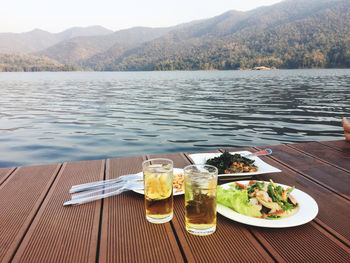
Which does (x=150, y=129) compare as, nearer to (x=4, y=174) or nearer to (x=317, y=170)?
(x=4, y=174)

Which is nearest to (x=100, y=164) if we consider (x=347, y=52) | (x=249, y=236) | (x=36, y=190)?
(x=36, y=190)

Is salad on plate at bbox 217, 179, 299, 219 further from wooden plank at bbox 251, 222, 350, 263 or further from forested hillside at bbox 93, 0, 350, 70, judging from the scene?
forested hillside at bbox 93, 0, 350, 70

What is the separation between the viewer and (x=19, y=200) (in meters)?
1.61

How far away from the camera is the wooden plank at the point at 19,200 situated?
122 cm

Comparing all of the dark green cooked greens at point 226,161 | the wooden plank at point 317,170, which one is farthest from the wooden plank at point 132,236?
the wooden plank at point 317,170

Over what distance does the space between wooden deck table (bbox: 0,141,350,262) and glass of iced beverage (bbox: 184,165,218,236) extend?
0.09 metres

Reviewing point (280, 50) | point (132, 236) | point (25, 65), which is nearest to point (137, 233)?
point (132, 236)

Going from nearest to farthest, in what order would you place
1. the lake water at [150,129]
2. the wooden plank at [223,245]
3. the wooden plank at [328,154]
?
the wooden plank at [223,245]
the wooden plank at [328,154]
the lake water at [150,129]

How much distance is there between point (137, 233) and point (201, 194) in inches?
13.4

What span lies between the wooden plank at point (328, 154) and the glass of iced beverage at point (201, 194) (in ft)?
4.72

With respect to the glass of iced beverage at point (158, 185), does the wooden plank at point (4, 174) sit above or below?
below

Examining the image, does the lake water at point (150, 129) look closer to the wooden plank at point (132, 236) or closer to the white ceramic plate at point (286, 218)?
the wooden plank at point (132, 236)

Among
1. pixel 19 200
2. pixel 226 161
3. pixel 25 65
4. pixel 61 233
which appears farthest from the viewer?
pixel 25 65

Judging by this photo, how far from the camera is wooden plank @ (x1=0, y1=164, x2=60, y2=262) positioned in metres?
1.22
